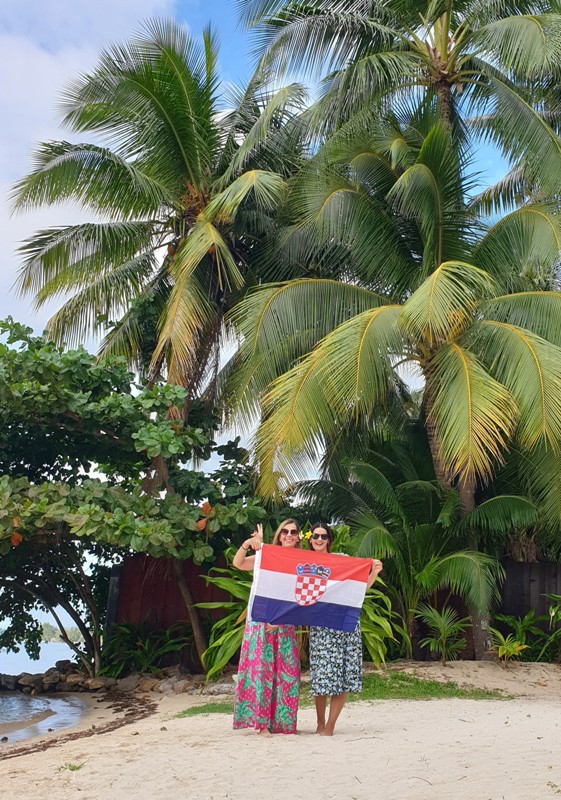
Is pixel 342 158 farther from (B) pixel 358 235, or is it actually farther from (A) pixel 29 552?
(A) pixel 29 552

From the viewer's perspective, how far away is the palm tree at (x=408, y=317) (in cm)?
1013

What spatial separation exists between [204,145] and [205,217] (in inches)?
56.1

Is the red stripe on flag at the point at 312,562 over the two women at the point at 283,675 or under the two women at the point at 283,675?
over

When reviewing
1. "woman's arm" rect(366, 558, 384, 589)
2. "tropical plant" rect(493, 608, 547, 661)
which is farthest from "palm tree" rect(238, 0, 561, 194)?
"woman's arm" rect(366, 558, 384, 589)

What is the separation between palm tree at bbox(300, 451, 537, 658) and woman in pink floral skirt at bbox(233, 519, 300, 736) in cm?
397

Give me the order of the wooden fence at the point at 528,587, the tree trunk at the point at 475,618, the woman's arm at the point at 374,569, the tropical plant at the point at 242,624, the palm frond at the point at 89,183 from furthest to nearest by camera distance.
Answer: the palm frond at the point at 89,183 < the wooden fence at the point at 528,587 < the tree trunk at the point at 475,618 < the tropical plant at the point at 242,624 < the woman's arm at the point at 374,569

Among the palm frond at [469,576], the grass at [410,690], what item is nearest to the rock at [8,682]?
the grass at [410,690]

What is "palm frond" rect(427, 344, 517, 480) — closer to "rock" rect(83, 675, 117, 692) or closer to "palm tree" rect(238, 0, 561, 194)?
"palm tree" rect(238, 0, 561, 194)

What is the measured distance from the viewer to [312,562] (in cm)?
682

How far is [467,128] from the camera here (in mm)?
15094

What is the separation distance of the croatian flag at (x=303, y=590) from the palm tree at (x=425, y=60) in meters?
7.57

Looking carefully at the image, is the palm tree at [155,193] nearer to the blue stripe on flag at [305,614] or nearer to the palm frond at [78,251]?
the palm frond at [78,251]

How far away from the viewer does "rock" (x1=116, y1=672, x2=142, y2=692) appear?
452 inches

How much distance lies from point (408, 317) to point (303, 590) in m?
4.30
